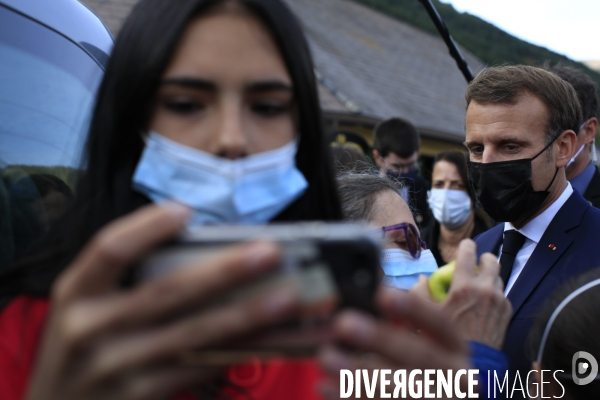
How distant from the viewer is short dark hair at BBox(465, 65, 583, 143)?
10.8 ft

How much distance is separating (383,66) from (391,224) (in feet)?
62.3

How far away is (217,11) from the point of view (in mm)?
1414

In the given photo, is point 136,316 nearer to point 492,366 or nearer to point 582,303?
point 492,366

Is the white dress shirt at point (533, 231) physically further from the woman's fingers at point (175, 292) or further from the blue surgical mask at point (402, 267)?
the woman's fingers at point (175, 292)

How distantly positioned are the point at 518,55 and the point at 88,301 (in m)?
23.8

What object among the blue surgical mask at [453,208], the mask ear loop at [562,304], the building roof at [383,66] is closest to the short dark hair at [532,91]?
the mask ear loop at [562,304]

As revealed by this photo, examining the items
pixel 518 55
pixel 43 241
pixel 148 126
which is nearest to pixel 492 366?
pixel 148 126

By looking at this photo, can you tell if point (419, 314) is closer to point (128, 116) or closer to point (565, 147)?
point (128, 116)

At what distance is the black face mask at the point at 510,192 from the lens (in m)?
3.24

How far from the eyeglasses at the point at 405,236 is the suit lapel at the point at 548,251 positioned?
0.51 m

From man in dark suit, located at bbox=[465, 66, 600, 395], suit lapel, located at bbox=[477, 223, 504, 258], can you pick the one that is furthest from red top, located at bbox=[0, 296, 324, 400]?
suit lapel, located at bbox=[477, 223, 504, 258]

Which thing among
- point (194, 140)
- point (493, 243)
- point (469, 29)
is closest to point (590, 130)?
point (493, 243)

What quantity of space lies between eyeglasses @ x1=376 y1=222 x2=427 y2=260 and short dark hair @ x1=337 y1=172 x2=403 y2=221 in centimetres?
12

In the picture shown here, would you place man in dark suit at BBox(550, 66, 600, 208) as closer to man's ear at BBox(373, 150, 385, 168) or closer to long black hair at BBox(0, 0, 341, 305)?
man's ear at BBox(373, 150, 385, 168)
